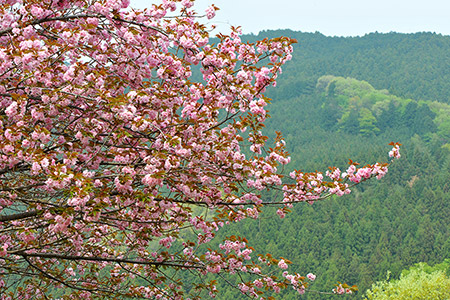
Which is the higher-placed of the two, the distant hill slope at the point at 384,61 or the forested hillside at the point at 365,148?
the distant hill slope at the point at 384,61

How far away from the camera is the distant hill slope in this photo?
4953 inches

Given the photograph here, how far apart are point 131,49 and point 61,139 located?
1219mm

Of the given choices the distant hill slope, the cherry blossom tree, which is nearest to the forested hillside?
the distant hill slope

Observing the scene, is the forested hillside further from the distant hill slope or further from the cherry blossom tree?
the cherry blossom tree

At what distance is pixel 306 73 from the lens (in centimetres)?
13938

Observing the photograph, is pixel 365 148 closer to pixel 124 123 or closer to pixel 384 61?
pixel 384 61

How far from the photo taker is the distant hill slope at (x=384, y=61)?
413 ft

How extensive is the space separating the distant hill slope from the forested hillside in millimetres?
308

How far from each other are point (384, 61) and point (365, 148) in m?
71.5

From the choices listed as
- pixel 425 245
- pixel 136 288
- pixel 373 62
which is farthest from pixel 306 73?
pixel 136 288

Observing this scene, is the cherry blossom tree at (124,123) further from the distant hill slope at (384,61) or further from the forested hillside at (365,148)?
the distant hill slope at (384,61)

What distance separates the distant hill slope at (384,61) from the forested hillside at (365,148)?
1.01ft

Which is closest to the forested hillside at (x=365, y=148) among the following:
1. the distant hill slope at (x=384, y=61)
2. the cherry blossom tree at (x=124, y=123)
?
the distant hill slope at (x=384, y=61)

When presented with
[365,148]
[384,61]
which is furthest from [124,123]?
[384,61]
